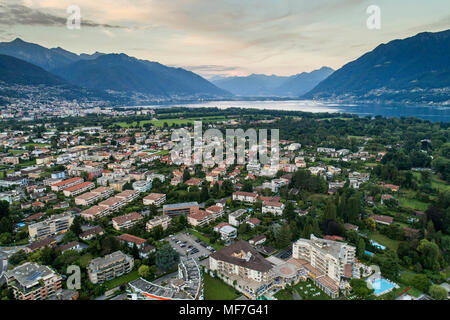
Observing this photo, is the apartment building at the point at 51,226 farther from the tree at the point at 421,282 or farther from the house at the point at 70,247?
the tree at the point at 421,282

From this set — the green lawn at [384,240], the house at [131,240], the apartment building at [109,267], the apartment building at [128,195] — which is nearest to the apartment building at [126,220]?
the house at [131,240]

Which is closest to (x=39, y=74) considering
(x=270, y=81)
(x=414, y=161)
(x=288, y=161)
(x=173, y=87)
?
(x=173, y=87)

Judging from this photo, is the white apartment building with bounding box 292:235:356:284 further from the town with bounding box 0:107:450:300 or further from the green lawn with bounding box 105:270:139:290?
the green lawn with bounding box 105:270:139:290

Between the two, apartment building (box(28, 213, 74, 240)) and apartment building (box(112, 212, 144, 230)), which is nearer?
apartment building (box(28, 213, 74, 240))

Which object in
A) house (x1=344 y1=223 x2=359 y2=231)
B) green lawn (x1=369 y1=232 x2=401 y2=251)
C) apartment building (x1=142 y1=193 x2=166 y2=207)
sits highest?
apartment building (x1=142 y1=193 x2=166 y2=207)

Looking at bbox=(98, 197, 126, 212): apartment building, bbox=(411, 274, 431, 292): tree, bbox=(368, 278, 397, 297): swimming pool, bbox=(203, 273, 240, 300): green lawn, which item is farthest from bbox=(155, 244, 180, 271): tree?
bbox=(411, 274, 431, 292): tree

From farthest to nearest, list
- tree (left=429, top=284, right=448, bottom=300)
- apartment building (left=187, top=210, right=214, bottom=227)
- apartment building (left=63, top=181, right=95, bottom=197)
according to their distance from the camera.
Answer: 1. apartment building (left=63, top=181, right=95, bottom=197)
2. apartment building (left=187, top=210, right=214, bottom=227)
3. tree (left=429, top=284, right=448, bottom=300)
